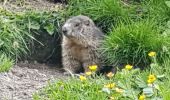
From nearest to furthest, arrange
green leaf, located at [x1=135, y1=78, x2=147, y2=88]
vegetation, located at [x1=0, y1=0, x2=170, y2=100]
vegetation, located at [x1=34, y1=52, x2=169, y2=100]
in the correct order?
1. vegetation, located at [x1=34, y1=52, x2=169, y2=100]
2. vegetation, located at [x1=0, y1=0, x2=170, y2=100]
3. green leaf, located at [x1=135, y1=78, x2=147, y2=88]

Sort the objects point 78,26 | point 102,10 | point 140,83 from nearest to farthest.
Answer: point 140,83 → point 78,26 → point 102,10

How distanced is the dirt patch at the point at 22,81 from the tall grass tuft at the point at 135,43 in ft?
2.20

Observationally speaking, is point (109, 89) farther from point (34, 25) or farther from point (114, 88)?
point (34, 25)

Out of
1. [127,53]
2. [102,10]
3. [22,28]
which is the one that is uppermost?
[102,10]

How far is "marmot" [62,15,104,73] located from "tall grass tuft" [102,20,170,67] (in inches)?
12.2

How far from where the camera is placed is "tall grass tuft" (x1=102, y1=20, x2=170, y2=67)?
5.94m

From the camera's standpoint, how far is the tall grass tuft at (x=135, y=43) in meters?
5.94

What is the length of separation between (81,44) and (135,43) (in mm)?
732

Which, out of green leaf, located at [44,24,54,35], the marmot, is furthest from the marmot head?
green leaf, located at [44,24,54,35]

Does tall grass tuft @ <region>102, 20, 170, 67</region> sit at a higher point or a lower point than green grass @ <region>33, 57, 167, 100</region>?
higher

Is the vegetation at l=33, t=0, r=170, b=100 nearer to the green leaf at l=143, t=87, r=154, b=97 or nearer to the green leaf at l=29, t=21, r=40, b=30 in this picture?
the green leaf at l=143, t=87, r=154, b=97

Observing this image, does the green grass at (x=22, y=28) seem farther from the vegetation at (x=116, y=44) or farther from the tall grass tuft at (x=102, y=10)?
the tall grass tuft at (x=102, y=10)

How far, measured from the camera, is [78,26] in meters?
6.41

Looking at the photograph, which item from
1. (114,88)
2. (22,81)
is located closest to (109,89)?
(114,88)
